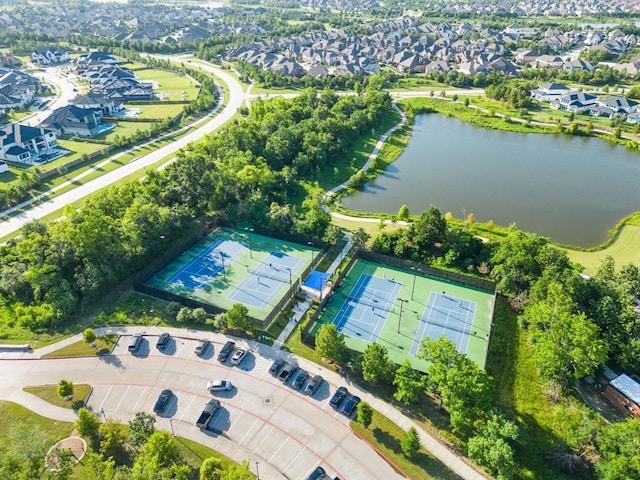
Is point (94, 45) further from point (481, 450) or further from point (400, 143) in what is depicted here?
point (481, 450)

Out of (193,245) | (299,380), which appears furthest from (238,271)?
(299,380)

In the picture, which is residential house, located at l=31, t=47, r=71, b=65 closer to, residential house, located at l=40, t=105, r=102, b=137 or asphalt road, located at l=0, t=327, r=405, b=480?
residential house, located at l=40, t=105, r=102, b=137

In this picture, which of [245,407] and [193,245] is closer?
[245,407]

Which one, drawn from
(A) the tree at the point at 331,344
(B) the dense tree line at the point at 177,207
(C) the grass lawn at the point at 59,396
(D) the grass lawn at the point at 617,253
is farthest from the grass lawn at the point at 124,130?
(D) the grass lawn at the point at 617,253

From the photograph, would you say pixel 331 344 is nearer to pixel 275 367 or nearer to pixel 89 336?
pixel 275 367

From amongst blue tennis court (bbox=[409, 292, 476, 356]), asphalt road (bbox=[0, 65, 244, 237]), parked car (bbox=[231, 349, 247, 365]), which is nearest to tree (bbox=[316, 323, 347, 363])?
parked car (bbox=[231, 349, 247, 365])
